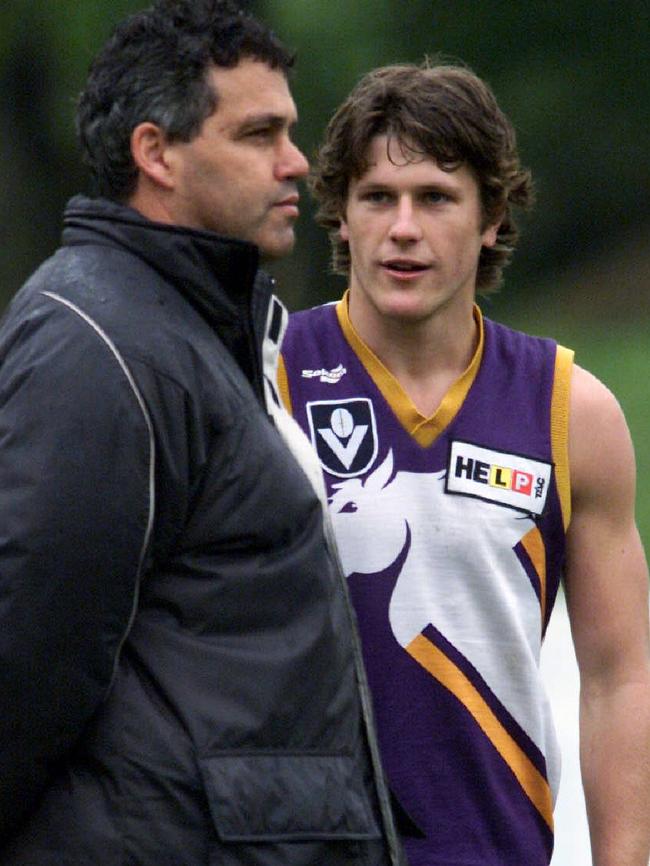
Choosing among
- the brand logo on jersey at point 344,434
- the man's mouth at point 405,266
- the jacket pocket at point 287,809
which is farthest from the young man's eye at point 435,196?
the jacket pocket at point 287,809

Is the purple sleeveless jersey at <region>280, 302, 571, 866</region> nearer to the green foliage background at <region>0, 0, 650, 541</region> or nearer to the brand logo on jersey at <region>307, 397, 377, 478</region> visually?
the brand logo on jersey at <region>307, 397, 377, 478</region>

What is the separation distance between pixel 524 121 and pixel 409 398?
18461mm

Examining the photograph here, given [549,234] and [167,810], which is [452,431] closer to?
[167,810]

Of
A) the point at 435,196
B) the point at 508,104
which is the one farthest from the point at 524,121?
the point at 435,196

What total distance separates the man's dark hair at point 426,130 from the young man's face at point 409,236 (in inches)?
1.0

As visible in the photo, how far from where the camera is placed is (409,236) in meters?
3.44

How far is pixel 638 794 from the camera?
3.48 metres

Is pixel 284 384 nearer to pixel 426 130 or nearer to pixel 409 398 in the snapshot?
pixel 409 398

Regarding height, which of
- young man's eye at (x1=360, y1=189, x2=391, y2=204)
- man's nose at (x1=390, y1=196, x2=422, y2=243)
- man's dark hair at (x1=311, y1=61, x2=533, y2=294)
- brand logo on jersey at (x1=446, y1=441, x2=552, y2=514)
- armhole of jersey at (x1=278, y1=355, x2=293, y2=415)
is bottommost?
brand logo on jersey at (x1=446, y1=441, x2=552, y2=514)

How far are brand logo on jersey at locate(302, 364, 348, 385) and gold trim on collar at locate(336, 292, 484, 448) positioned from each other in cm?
5

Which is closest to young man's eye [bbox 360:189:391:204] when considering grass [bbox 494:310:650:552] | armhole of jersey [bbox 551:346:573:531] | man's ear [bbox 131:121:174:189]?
armhole of jersey [bbox 551:346:573:531]

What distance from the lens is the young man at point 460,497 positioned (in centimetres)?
329

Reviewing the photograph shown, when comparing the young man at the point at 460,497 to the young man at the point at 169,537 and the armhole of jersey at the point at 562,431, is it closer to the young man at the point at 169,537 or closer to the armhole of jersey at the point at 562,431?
the armhole of jersey at the point at 562,431

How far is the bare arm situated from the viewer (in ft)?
11.3
